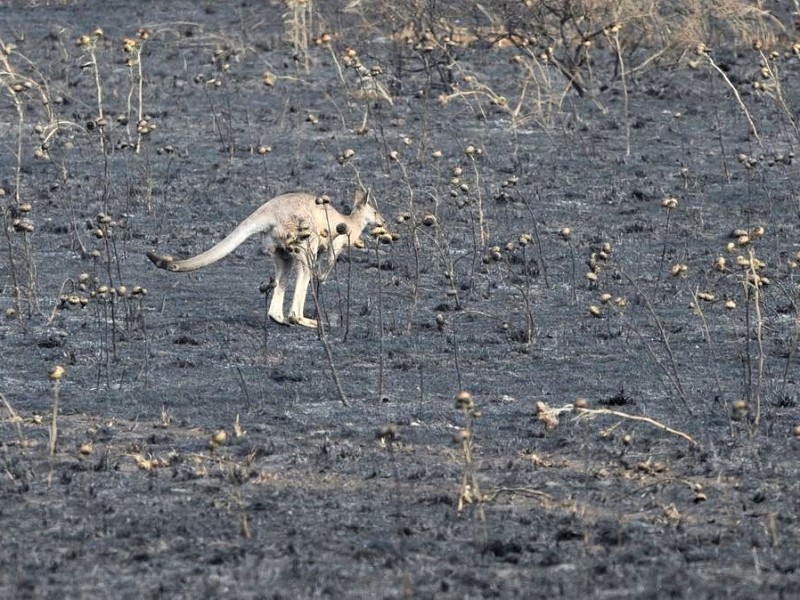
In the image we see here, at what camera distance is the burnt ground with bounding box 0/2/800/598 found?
5.79 m

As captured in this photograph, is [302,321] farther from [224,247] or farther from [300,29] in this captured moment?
[300,29]

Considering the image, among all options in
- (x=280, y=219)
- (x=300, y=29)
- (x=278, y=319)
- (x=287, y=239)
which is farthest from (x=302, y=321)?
(x=300, y=29)

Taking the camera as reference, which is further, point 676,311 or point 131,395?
point 676,311

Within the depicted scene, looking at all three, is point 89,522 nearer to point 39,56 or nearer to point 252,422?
point 252,422

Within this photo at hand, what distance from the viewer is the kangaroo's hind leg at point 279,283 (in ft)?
30.5

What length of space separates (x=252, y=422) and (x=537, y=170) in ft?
20.4

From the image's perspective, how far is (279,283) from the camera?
9383 mm

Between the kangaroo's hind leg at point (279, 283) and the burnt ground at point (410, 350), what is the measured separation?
0.10 m

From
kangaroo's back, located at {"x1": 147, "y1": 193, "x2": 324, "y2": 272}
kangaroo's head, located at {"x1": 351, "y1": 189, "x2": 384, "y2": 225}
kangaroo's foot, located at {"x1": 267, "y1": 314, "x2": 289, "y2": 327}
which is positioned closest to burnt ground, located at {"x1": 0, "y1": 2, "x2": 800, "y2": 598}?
kangaroo's foot, located at {"x1": 267, "y1": 314, "x2": 289, "y2": 327}

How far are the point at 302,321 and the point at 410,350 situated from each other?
28.1 inches

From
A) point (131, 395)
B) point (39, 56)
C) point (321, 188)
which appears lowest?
point (131, 395)

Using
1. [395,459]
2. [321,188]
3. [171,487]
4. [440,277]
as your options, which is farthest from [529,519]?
[321,188]

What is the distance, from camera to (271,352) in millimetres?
8836

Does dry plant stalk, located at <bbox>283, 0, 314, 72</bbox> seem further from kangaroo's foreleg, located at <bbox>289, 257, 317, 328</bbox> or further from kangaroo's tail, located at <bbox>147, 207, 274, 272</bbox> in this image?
kangaroo's tail, located at <bbox>147, 207, 274, 272</bbox>
